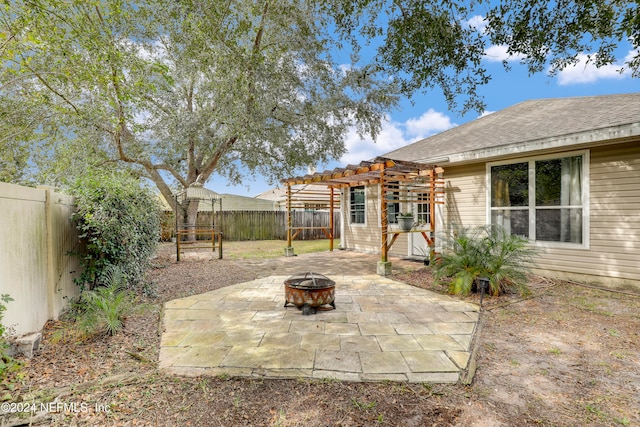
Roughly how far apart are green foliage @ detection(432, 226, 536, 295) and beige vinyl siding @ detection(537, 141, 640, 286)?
129 cm

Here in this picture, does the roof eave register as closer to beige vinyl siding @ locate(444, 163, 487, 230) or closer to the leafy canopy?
beige vinyl siding @ locate(444, 163, 487, 230)

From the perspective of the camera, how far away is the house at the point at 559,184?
478cm

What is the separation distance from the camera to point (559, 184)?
542 centimetres

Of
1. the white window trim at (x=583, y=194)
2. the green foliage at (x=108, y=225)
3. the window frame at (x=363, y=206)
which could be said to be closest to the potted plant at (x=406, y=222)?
the white window trim at (x=583, y=194)

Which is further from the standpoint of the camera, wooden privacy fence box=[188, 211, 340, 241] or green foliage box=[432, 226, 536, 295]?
wooden privacy fence box=[188, 211, 340, 241]

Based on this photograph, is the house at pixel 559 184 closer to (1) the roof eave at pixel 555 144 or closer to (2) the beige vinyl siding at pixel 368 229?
(1) the roof eave at pixel 555 144

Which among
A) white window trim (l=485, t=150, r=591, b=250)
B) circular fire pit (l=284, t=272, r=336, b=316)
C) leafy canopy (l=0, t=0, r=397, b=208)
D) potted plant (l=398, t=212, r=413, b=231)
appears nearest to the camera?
circular fire pit (l=284, t=272, r=336, b=316)

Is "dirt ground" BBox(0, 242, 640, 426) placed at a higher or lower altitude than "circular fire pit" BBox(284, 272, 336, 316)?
lower

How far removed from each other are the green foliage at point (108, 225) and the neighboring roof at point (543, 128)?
19.9 ft

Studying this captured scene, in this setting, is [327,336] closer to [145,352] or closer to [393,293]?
[145,352]

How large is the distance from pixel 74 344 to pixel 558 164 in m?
7.49

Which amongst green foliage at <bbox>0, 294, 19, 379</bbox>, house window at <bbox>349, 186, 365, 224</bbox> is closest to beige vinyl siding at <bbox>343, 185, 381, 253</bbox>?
house window at <bbox>349, 186, 365, 224</bbox>

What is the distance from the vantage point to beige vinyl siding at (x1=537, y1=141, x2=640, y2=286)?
473 centimetres

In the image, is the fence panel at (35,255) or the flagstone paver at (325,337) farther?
the fence panel at (35,255)
